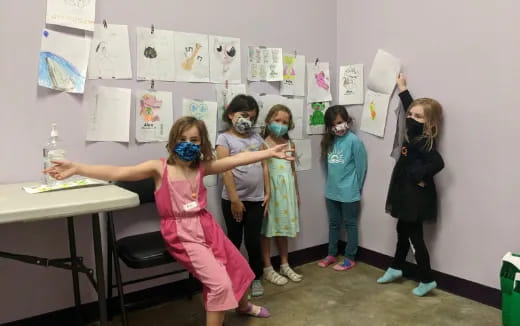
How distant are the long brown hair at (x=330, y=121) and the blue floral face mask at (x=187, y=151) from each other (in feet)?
4.28

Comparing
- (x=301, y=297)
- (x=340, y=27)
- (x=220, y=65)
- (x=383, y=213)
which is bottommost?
(x=301, y=297)

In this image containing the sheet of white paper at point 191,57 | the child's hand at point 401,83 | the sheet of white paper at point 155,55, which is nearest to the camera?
the sheet of white paper at point 155,55

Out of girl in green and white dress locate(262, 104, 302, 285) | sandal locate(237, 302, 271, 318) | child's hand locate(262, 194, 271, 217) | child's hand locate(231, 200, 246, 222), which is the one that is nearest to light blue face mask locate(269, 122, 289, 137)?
girl in green and white dress locate(262, 104, 302, 285)

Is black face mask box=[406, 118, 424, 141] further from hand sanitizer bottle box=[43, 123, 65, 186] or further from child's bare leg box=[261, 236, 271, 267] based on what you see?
hand sanitizer bottle box=[43, 123, 65, 186]

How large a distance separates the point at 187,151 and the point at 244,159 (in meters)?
0.28

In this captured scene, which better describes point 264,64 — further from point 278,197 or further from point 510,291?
point 510,291

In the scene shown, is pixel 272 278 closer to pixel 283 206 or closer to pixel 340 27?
pixel 283 206

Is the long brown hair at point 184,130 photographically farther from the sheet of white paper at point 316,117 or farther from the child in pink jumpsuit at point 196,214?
the sheet of white paper at point 316,117

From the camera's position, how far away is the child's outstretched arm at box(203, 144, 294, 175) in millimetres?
1981

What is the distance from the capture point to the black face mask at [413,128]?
2407mm

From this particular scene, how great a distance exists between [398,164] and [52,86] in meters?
2.04

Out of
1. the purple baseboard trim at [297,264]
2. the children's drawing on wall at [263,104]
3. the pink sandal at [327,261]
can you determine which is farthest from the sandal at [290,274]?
the children's drawing on wall at [263,104]

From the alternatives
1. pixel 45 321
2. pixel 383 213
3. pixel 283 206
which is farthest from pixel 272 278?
pixel 45 321

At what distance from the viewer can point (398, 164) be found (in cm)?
257
